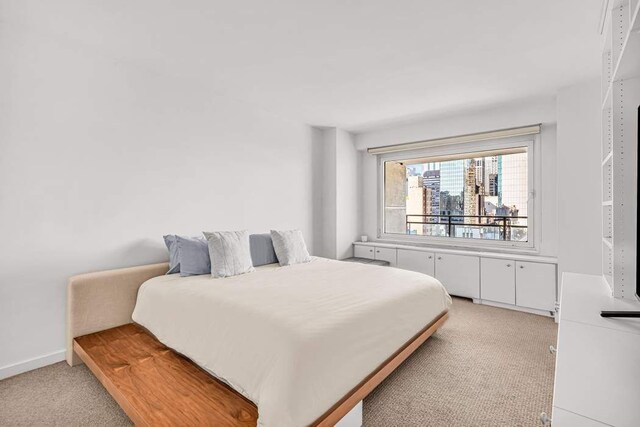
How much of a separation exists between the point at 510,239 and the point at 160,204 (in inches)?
174

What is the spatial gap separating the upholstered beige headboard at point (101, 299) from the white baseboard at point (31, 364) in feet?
0.33

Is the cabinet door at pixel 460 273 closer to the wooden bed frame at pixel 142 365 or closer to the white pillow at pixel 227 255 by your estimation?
the wooden bed frame at pixel 142 365

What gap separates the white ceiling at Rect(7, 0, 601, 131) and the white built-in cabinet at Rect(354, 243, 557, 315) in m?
1.99

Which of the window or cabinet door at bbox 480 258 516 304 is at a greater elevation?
the window

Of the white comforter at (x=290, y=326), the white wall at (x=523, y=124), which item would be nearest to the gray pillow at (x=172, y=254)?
the white comforter at (x=290, y=326)

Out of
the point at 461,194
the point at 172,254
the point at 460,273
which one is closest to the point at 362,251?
the point at 460,273

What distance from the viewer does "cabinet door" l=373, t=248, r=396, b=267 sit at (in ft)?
15.9

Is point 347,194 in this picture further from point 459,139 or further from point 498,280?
point 498,280

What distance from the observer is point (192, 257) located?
2887 mm

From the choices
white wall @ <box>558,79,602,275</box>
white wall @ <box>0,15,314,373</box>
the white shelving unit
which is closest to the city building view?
white wall @ <box>558,79,602,275</box>

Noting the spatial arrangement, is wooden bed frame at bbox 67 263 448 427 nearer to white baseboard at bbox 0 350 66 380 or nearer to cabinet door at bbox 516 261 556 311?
white baseboard at bbox 0 350 66 380

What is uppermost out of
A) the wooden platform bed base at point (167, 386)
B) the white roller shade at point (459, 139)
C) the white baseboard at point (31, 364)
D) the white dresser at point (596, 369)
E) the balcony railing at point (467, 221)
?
the white roller shade at point (459, 139)

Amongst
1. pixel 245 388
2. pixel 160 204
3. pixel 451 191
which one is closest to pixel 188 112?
pixel 160 204

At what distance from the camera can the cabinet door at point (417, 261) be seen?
449cm
